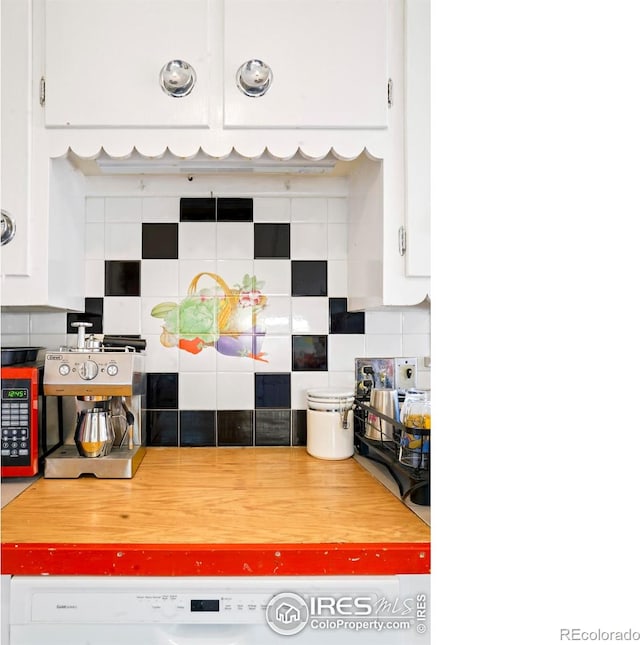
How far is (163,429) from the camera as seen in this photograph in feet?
4.81

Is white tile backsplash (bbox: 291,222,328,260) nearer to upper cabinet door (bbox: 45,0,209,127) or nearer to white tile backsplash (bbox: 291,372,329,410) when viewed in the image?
white tile backsplash (bbox: 291,372,329,410)

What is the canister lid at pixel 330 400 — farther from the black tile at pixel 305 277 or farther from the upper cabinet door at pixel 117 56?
the upper cabinet door at pixel 117 56

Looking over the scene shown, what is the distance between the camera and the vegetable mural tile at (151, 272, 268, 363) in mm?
1458

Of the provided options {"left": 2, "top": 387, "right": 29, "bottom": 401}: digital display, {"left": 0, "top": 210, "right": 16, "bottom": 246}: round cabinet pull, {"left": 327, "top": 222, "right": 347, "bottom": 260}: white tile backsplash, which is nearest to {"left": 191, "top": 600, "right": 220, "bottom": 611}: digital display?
{"left": 2, "top": 387, "right": 29, "bottom": 401}: digital display

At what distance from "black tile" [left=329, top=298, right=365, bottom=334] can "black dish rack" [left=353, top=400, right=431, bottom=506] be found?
23cm

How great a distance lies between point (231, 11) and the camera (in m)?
1.09

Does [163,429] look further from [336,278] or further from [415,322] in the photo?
[415,322]

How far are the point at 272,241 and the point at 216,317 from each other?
28 centimetres

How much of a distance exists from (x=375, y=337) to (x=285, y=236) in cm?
41

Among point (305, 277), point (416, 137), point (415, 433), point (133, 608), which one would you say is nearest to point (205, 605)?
point (133, 608)

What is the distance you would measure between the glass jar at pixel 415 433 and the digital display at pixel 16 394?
0.87m

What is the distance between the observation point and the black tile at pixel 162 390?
1.46 metres
